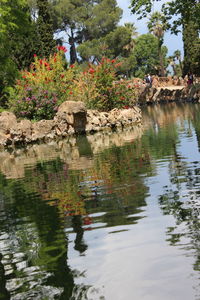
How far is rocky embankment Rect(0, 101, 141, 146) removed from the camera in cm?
2120

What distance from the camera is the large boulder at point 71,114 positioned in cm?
2177

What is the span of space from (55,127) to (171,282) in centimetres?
1831

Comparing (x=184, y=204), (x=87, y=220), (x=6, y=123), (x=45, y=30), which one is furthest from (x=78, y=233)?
(x=45, y=30)

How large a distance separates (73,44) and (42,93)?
2120 inches

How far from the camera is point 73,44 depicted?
75938mm

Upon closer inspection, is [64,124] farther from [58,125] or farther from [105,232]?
[105,232]

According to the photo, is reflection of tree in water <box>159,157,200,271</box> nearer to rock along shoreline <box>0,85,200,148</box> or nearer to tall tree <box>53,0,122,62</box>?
rock along shoreline <box>0,85,200,148</box>

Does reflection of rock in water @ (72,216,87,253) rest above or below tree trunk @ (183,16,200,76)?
below

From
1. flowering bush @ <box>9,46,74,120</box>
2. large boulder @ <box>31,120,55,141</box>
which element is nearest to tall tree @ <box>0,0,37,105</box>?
flowering bush @ <box>9,46,74,120</box>

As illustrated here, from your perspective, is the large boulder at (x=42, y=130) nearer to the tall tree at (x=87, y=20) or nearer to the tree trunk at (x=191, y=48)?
the tree trunk at (x=191, y=48)

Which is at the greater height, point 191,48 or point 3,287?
point 191,48

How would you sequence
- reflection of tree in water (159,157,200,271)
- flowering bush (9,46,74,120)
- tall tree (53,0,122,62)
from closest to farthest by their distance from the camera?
reflection of tree in water (159,157,200,271) → flowering bush (9,46,74,120) → tall tree (53,0,122,62)

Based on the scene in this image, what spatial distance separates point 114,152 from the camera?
13.4 m

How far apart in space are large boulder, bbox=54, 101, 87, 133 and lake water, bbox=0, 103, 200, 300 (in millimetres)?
10733
